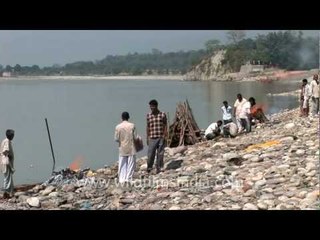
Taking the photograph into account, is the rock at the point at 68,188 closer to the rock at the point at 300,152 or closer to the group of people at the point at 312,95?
the rock at the point at 300,152

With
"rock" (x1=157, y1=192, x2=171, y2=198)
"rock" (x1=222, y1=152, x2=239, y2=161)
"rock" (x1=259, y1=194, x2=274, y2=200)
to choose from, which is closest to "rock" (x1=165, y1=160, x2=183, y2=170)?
"rock" (x1=222, y1=152, x2=239, y2=161)

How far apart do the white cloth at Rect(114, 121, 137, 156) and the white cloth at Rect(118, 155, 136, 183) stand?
12 centimetres

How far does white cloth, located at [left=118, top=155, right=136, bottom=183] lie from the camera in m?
8.17

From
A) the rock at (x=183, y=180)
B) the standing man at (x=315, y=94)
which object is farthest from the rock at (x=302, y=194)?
the standing man at (x=315, y=94)

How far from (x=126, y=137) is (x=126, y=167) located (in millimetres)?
501

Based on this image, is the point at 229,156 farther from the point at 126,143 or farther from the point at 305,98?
the point at 305,98

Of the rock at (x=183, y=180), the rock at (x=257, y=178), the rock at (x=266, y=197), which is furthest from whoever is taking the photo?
the rock at (x=183, y=180)

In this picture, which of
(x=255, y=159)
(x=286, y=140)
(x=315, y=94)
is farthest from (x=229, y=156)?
(x=315, y=94)

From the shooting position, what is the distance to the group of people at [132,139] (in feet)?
26.2

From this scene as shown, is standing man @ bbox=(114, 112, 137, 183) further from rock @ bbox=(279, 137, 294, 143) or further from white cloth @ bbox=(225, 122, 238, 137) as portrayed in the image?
white cloth @ bbox=(225, 122, 238, 137)
